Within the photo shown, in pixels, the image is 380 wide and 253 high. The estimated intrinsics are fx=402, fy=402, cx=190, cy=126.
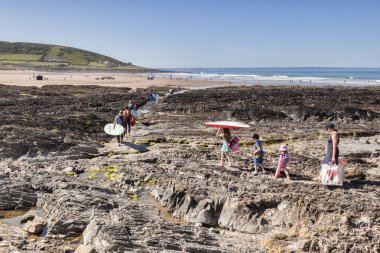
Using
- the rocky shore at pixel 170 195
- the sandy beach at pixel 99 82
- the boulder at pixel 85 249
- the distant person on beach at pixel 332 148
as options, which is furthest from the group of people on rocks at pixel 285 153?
the sandy beach at pixel 99 82

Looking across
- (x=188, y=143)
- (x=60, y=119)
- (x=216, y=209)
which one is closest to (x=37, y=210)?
(x=216, y=209)

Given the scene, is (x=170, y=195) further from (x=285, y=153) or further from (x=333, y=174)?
(x=333, y=174)

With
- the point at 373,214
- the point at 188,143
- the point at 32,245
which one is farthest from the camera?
the point at 188,143

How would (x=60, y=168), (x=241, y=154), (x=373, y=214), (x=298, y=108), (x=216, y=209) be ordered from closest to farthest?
(x=373, y=214) → (x=216, y=209) → (x=60, y=168) → (x=241, y=154) → (x=298, y=108)

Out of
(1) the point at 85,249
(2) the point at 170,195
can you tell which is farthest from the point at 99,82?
(1) the point at 85,249

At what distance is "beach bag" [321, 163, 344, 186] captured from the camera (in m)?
13.0

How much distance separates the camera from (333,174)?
13148mm

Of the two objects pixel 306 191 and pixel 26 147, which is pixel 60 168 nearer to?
pixel 26 147

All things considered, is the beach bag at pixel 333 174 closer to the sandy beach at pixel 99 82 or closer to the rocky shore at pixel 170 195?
the rocky shore at pixel 170 195

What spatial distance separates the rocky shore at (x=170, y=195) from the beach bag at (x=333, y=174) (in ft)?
0.76

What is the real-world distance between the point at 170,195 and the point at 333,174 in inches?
211

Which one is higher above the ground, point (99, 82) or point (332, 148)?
point (99, 82)

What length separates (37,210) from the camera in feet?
40.3

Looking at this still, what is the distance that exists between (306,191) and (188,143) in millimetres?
10342
